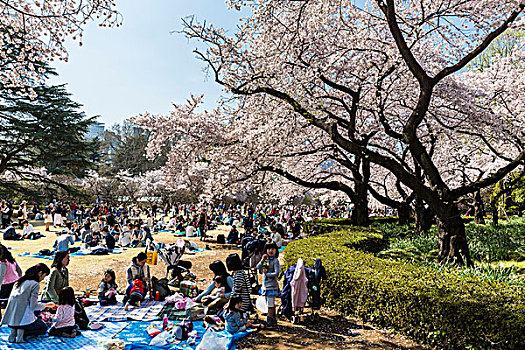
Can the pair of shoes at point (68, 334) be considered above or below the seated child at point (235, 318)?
below

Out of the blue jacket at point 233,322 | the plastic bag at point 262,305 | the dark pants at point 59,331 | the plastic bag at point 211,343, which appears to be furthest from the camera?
the plastic bag at point 262,305

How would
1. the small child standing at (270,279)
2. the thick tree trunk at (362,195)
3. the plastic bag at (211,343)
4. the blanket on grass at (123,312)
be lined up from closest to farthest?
the plastic bag at (211,343) → the small child standing at (270,279) → the blanket on grass at (123,312) → the thick tree trunk at (362,195)

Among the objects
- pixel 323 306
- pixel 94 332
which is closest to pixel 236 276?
pixel 323 306

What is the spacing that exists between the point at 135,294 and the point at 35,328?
5.66ft

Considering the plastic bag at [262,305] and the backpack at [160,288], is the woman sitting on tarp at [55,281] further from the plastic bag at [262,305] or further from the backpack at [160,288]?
the plastic bag at [262,305]

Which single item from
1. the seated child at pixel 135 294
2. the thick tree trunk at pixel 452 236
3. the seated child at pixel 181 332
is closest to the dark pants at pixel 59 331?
the seated child at pixel 135 294

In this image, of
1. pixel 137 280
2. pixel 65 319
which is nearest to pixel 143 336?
pixel 65 319

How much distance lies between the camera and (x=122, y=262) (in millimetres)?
10430

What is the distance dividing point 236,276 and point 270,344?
48.2 inches

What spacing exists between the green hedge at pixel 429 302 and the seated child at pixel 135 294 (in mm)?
3419

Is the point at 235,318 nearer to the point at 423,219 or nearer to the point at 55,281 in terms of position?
the point at 55,281

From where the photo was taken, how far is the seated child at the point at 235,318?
16.5 ft

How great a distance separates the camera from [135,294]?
6164 millimetres

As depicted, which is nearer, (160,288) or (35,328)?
(35,328)
